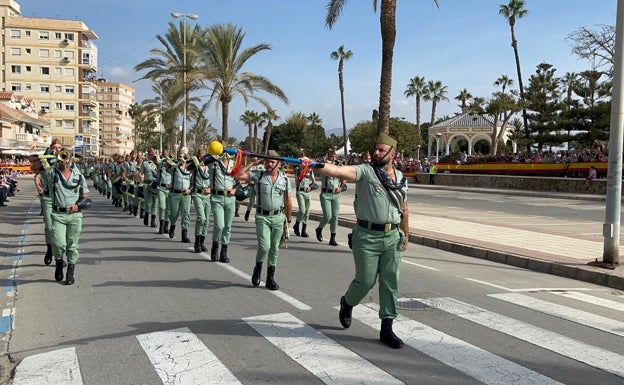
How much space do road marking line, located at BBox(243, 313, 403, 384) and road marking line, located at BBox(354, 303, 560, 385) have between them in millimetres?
688

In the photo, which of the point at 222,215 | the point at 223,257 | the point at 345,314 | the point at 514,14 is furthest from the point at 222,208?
the point at 514,14

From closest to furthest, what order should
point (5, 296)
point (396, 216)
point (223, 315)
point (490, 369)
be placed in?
point (490, 369) < point (396, 216) < point (223, 315) < point (5, 296)

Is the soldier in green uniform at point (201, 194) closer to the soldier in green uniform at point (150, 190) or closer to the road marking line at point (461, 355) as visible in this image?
the soldier in green uniform at point (150, 190)

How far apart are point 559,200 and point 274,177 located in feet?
67.8

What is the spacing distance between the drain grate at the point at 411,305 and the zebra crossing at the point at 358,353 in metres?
0.19

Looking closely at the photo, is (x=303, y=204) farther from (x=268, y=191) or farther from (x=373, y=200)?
(x=373, y=200)

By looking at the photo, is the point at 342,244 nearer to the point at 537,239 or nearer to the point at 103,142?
the point at 537,239

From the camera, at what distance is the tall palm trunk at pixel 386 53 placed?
1809 cm

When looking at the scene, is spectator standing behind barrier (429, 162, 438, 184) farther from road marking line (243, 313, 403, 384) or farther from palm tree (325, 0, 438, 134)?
road marking line (243, 313, 403, 384)

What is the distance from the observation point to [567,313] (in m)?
6.65

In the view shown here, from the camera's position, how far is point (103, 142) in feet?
452

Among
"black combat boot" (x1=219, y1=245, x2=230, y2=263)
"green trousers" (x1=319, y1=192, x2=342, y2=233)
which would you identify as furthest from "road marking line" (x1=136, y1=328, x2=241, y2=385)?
"green trousers" (x1=319, y1=192, x2=342, y2=233)

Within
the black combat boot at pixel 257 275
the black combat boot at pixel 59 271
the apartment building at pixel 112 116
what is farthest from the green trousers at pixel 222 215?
the apartment building at pixel 112 116

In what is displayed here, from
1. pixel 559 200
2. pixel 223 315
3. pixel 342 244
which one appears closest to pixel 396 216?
pixel 223 315
